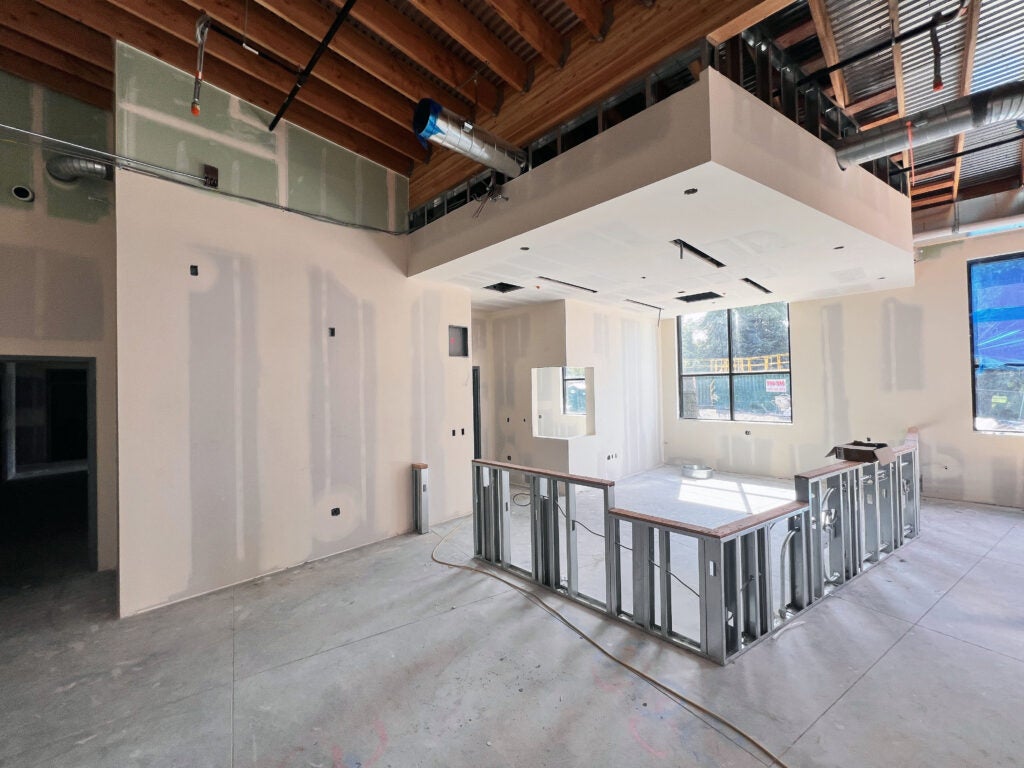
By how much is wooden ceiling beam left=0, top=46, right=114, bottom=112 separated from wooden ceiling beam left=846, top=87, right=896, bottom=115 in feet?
22.2

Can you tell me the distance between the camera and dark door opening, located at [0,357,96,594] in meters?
4.05

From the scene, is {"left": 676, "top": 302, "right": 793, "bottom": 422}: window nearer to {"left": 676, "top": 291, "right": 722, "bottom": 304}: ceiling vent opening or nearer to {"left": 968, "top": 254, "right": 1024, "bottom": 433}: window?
{"left": 676, "top": 291, "right": 722, "bottom": 304}: ceiling vent opening

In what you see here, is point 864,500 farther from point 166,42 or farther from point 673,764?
point 166,42

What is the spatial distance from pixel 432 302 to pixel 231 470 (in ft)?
9.55

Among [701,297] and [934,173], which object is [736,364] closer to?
[701,297]

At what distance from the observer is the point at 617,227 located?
364 centimetres

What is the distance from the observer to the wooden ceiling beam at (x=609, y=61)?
2.63m

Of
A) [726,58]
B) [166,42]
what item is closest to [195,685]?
[166,42]

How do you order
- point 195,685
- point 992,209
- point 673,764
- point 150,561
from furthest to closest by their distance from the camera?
point 992,209
point 150,561
point 195,685
point 673,764

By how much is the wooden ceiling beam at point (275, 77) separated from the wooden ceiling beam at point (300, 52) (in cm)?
10

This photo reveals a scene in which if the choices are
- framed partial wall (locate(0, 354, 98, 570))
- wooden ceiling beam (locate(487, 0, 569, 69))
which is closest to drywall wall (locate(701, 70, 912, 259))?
wooden ceiling beam (locate(487, 0, 569, 69))

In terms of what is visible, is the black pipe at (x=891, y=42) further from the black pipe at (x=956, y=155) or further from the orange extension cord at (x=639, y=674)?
the orange extension cord at (x=639, y=674)

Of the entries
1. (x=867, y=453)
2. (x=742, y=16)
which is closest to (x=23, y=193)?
(x=742, y=16)

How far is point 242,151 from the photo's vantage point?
4000 mm
